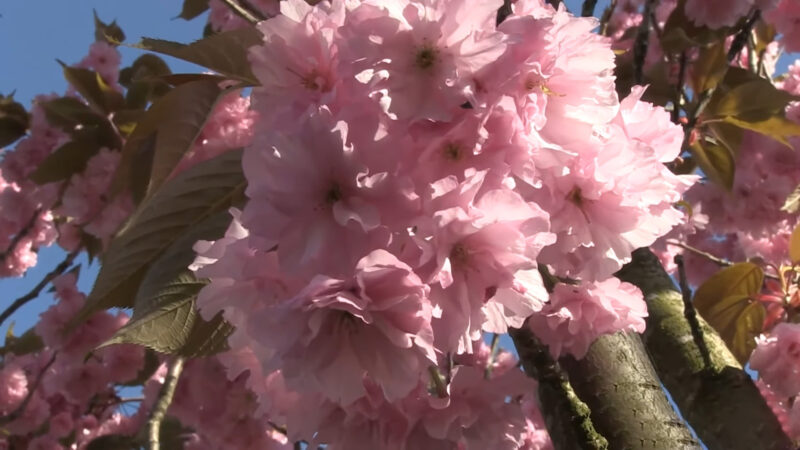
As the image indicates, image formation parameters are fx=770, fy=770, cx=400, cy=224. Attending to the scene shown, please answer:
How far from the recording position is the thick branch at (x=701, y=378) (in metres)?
1.42

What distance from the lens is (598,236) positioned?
0.86 meters

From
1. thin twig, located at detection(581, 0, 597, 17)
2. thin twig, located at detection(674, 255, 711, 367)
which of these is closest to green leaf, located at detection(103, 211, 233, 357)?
thin twig, located at detection(674, 255, 711, 367)

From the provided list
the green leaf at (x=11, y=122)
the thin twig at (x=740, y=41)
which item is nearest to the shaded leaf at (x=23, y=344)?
the green leaf at (x=11, y=122)

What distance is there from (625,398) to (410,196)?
0.51 metres

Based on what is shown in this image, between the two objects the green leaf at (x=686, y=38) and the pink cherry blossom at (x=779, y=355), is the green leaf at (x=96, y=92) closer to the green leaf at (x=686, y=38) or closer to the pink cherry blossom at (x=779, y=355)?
the green leaf at (x=686, y=38)

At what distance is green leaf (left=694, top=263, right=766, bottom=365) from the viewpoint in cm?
207

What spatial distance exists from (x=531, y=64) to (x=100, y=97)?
192 cm

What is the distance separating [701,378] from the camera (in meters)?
1.52

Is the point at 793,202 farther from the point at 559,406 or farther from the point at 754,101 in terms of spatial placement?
the point at 559,406

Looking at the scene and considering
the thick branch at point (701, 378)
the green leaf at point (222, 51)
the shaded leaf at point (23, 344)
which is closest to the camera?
the green leaf at point (222, 51)

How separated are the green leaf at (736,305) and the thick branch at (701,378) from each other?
0.46 m

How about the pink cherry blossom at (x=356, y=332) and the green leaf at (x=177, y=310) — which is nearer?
the pink cherry blossom at (x=356, y=332)

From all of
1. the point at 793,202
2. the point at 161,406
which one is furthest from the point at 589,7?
the point at 793,202

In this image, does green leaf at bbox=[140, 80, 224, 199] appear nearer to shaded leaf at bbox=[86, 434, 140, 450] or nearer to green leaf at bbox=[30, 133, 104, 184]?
green leaf at bbox=[30, 133, 104, 184]
